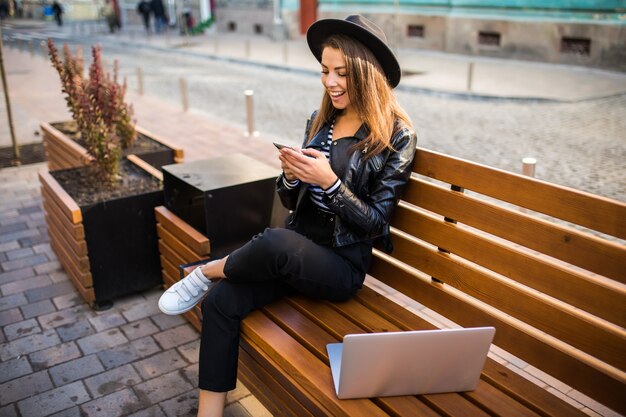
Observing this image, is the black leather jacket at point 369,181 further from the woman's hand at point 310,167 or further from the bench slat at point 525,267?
the bench slat at point 525,267

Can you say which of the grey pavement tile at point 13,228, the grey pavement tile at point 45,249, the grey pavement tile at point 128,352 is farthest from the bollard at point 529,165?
the grey pavement tile at point 13,228

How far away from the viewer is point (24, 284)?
448 cm

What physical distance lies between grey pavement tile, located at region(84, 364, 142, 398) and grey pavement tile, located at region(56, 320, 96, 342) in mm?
495

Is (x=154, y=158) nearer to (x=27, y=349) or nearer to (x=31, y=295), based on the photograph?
(x=31, y=295)

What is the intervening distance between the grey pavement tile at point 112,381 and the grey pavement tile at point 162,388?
0.26ft

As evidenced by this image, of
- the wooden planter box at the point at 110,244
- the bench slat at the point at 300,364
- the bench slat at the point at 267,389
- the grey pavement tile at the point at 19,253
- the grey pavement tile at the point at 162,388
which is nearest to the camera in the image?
the bench slat at the point at 300,364

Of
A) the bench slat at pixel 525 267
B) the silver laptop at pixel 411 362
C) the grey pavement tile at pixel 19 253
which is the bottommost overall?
the grey pavement tile at pixel 19 253

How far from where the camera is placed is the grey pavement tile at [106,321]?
12.8ft

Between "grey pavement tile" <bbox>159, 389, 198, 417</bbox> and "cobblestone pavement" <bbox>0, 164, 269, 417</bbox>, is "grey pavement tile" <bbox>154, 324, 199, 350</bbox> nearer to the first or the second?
"cobblestone pavement" <bbox>0, 164, 269, 417</bbox>

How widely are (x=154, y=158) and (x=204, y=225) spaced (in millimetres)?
1909

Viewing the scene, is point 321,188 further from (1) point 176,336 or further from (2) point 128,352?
(2) point 128,352

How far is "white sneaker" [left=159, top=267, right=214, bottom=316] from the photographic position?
296 cm

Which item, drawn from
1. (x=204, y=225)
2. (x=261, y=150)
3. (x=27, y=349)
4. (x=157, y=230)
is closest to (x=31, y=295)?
(x=27, y=349)

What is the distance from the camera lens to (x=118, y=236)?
414 centimetres
